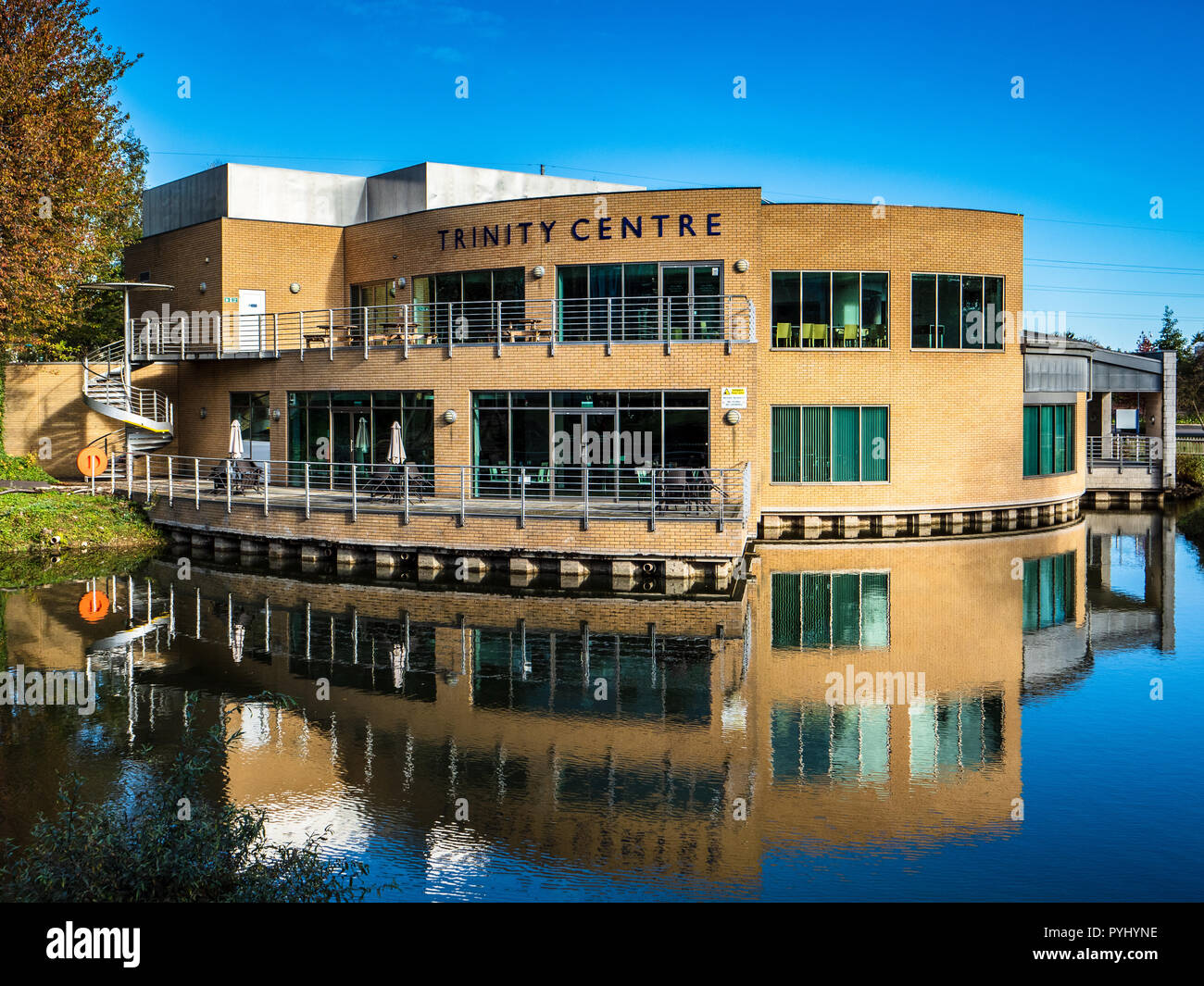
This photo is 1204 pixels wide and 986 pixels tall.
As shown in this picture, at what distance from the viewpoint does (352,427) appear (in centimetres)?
2831

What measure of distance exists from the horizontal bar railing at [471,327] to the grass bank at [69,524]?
576 centimetres

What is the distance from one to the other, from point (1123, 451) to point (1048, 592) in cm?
2786

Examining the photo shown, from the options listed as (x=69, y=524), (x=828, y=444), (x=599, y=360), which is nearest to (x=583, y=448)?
(x=599, y=360)

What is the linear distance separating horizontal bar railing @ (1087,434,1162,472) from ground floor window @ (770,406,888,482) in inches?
592

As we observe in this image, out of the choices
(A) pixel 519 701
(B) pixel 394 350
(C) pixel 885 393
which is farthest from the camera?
(C) pixel 885 393

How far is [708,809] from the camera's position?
902 cm

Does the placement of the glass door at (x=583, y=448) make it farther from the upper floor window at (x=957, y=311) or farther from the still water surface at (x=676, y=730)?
the upper floor window at (x=957, y=311)

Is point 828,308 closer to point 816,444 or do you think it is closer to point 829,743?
point 816,444

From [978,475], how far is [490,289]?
49.1 feet

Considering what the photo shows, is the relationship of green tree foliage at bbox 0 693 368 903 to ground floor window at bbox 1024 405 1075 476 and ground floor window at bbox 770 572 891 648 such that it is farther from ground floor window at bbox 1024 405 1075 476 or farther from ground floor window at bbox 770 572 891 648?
ground floor window at bbox 1024 405 1075 476

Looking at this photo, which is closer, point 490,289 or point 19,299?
point 490,289

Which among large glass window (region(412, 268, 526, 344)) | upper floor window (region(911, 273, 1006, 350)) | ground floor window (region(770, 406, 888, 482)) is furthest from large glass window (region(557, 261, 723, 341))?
upper floor window (region(911, 273, 1006, 350))
